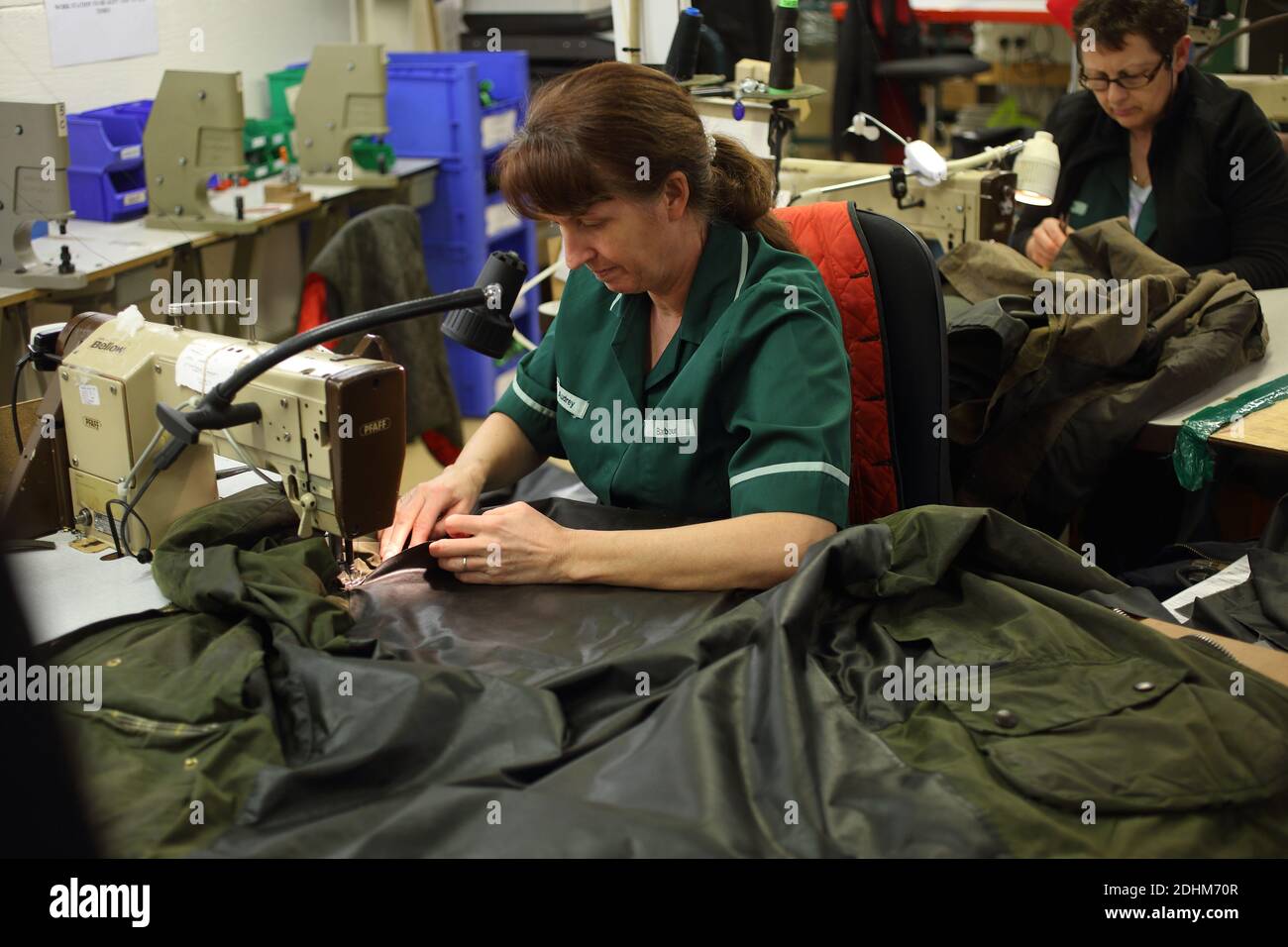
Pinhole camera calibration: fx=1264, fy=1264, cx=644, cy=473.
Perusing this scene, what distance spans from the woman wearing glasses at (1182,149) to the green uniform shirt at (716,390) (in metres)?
1.15

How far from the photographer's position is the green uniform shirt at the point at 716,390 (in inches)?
58.2

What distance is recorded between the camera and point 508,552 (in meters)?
1.45

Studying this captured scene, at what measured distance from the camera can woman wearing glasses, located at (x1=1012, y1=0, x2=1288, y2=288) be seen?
2.59 metres

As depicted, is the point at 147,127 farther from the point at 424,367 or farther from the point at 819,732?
the point at 819,732

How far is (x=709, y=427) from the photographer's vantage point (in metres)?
1.60

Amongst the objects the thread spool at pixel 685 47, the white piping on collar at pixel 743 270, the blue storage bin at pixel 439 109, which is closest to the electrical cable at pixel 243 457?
the white piping on collar at pixel 743 270

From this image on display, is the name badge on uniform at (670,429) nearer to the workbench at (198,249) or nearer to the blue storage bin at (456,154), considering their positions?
the workbench at (198,249)

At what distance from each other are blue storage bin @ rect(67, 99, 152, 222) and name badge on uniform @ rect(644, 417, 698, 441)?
229 cm

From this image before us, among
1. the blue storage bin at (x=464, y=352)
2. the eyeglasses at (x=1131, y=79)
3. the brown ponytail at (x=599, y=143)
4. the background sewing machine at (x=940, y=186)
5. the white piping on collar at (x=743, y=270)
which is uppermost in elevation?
the eyeglasses at (x=1131, y=79)

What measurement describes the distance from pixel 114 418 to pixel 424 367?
5.60 feet

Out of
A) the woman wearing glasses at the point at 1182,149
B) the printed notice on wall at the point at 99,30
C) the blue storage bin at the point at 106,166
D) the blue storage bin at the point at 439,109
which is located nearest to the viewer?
the woman wearing glasses at the point at 1182,149

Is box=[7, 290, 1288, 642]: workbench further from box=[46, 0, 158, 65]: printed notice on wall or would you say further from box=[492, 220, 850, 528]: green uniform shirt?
box=[46, 0, 158, 65]: printed notice on wall

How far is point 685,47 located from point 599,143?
3.76 ft

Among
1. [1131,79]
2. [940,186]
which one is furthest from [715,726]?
[1131,79]
